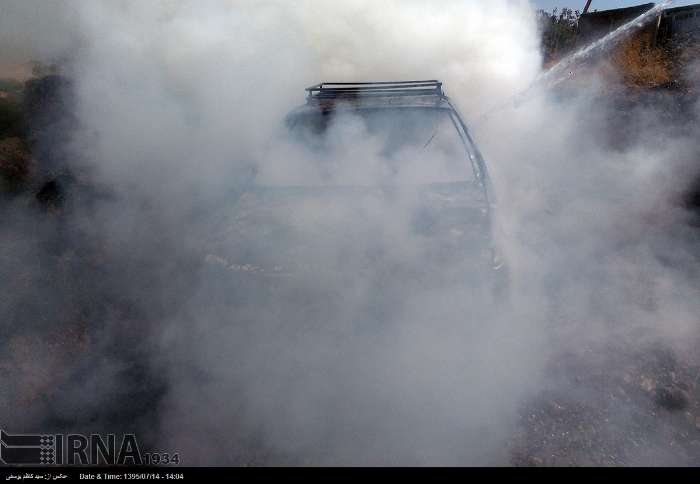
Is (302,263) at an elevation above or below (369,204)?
below

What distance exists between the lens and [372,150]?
3.06 meters

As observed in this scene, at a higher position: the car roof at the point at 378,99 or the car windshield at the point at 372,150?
the car roof at the point at 378,99

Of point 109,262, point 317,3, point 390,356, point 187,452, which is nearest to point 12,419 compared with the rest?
point 187,452

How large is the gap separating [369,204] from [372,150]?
665 mm

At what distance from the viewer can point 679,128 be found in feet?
19.3

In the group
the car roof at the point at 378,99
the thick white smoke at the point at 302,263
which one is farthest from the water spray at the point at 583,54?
the car roof at the point at 378,99

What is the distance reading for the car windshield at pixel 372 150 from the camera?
2930mm

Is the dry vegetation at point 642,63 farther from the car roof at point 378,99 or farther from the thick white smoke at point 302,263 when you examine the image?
the car roof at point 378,99

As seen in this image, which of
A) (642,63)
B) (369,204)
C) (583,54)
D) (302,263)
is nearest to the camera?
(302,263)

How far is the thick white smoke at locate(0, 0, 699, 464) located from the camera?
2.14 meters

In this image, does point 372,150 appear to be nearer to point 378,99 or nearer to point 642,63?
point 378,99

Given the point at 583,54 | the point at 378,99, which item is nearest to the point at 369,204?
the point at 378,99
